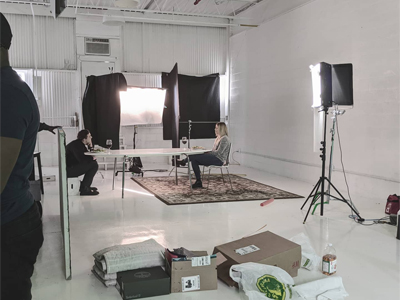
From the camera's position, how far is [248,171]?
7.79 metres

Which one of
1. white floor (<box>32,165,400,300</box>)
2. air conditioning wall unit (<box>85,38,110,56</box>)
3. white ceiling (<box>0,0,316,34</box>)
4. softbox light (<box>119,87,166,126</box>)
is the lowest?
white floor (<box>32,165,400,300</box>)

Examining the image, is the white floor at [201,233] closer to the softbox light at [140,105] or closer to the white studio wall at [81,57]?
the softbox light at [140,105]

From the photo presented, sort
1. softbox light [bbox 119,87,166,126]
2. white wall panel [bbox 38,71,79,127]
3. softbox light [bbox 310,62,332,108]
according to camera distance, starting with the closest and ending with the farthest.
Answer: softbox light [bbox 310,62,332,108]
softbox light [bbox 119,87,166,126]
white wall panel [bbox 38,71,79,127]

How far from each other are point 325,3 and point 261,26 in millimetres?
2008

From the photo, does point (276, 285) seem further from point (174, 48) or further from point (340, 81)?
point (174, 48)

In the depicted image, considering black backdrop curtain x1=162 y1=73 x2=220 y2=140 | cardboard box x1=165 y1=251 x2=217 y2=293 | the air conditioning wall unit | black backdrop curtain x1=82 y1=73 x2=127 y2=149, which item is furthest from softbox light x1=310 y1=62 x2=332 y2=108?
the air conditioning wall unit

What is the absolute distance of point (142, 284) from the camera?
A: 2215mm

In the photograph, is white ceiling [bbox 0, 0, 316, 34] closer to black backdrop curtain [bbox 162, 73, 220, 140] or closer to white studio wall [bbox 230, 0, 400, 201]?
white studio wall [bbox 230, 0, 400, 201]

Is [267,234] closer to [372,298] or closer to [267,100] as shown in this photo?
[372,298]

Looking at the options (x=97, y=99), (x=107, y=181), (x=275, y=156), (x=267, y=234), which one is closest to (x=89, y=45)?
(x=97, y=99)

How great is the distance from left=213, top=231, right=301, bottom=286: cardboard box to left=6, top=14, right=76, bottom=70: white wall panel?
7.10 meters

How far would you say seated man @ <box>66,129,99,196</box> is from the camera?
512 centimetres

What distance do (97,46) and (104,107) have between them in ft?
6.00


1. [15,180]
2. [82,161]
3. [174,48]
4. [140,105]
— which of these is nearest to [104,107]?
[140,105]
